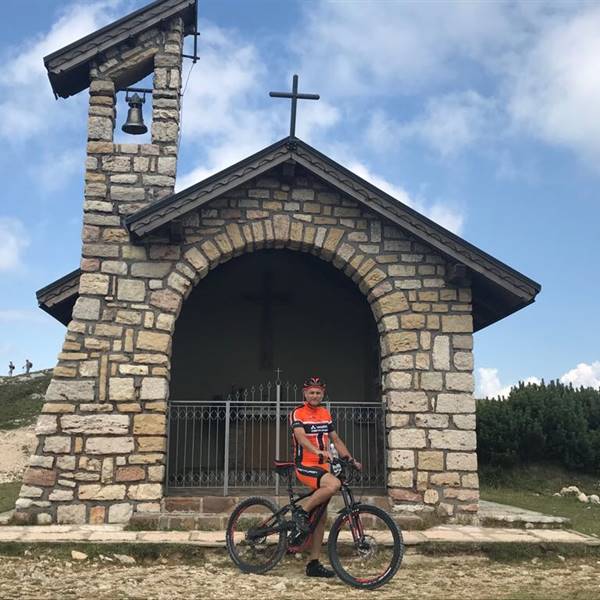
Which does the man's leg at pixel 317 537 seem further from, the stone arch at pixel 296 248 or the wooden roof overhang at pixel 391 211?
the wooden roof overhang at pixel 391 211

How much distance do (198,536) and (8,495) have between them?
5.37m

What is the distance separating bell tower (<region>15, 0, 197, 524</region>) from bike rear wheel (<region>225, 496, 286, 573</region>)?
5.96 feet

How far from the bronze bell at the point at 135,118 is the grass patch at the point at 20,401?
14.9 metres

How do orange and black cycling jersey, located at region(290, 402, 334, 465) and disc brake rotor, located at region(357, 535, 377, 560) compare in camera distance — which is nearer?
disc brake rotor, located at region(357, 535, 377, 560)

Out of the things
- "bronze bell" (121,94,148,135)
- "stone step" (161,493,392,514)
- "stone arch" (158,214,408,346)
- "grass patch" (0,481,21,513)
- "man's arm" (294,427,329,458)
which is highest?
"bronze bell" (121,94,148,135)

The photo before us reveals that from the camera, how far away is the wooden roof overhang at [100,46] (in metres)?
7.84

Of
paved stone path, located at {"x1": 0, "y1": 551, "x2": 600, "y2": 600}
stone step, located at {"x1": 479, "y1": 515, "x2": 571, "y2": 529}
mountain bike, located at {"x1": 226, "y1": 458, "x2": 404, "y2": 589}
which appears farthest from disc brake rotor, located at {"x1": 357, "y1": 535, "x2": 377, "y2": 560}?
stone step, located at {"x1": 479, "y1": 515, "x2": 571, "y2": 529}

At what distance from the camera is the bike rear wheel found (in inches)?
207

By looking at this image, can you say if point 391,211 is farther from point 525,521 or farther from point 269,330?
point 269,330

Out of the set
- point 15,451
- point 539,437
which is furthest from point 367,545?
point 15,451

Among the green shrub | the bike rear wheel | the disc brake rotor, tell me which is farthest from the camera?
the green shrub

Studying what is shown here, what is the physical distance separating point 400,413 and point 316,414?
7.51ft

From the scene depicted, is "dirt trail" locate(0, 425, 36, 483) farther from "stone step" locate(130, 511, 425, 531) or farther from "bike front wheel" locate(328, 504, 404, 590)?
"bike front wheel" locate(328, 504, 404, 590)

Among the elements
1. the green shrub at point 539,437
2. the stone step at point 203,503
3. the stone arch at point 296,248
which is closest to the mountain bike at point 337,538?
the stone step at point 203,503
